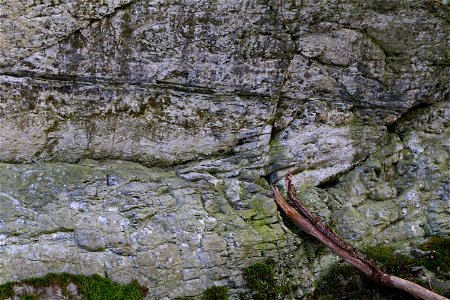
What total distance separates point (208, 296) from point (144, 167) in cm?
125

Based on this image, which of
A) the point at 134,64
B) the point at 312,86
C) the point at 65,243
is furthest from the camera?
the point at 312,86

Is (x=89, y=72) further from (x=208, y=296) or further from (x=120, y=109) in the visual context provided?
(x=208, y=296)

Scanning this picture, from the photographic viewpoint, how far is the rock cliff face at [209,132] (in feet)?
15.0

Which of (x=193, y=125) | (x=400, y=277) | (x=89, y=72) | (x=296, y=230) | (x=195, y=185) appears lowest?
(x=400, y=277)

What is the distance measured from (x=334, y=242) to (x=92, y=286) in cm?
201

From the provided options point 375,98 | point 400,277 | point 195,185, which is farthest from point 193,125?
point 400,277

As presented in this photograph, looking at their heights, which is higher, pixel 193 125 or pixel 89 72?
pixel 89 72

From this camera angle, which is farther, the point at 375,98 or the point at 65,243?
the point at 375,98

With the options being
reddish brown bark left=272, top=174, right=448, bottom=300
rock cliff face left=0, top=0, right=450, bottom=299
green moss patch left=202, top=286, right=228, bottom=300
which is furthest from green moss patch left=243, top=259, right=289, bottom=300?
reddish brown bark left=272, top=174, right=448, bottom=300

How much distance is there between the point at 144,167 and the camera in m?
5.02

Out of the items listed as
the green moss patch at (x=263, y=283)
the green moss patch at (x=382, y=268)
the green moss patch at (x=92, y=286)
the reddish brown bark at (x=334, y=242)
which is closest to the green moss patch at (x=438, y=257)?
the green moss patch at (x=382, y=268)

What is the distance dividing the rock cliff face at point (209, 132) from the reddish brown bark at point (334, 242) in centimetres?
14

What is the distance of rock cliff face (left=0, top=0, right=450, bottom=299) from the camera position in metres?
4.57

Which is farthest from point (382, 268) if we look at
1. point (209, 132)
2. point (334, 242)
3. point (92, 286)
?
point (92, 286)
